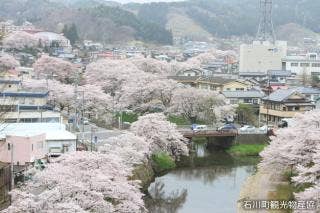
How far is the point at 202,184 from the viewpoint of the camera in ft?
80.2

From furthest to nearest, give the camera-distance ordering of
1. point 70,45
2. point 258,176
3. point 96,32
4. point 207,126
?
point 96,32 < point 70,45 < point 207,126 < point 258,176

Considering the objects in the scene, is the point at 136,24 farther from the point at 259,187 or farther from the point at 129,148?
the point at 259,187

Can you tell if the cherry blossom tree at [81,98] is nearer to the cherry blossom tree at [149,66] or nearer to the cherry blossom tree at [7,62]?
the cherry blossom tree at [7,62]

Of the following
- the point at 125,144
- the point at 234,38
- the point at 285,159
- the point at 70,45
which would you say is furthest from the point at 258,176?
the point at 234,38

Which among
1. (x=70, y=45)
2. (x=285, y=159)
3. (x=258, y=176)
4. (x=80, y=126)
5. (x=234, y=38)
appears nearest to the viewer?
(x=285, y=159)

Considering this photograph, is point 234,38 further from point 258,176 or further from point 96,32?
point 258,176

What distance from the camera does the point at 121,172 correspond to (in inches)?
685

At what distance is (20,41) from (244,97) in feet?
102

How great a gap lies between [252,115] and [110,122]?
30.7 feet

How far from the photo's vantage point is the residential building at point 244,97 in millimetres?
41719

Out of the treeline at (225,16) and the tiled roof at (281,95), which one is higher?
the treeline at (225,16)

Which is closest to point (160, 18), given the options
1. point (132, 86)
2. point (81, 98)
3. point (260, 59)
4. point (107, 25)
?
point (107, 25)

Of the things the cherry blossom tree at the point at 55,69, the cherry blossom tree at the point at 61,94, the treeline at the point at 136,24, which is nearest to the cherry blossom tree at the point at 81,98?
the cherry blossom tree at the point at 61,94

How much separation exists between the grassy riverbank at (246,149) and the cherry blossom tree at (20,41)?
121 ft
